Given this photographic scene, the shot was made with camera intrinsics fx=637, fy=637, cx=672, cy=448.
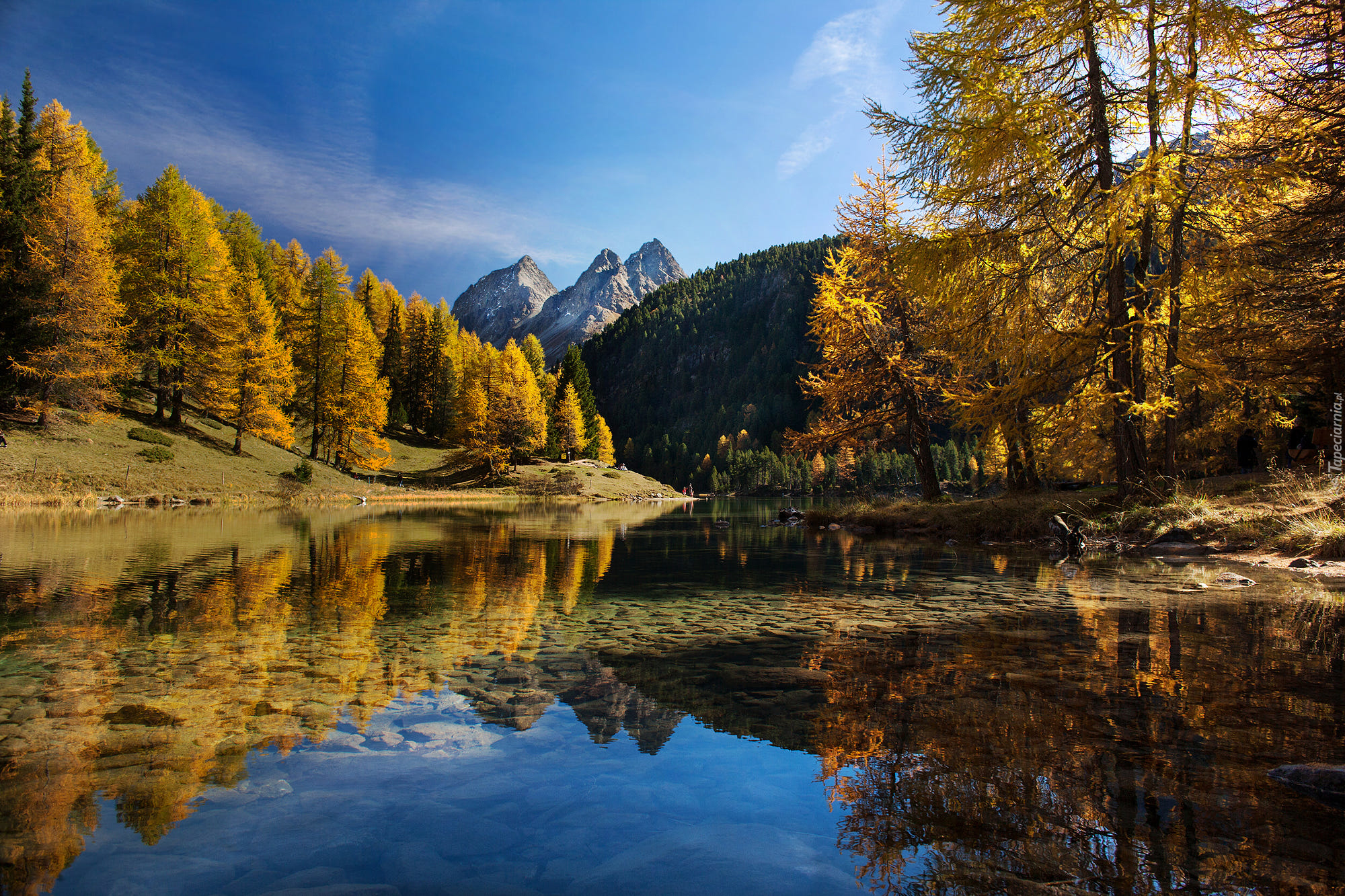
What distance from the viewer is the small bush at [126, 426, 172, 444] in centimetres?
2855

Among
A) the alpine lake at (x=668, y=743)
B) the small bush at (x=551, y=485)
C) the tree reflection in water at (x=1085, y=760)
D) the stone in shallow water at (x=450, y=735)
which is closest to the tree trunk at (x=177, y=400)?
the small bush at (x=551, y=485)

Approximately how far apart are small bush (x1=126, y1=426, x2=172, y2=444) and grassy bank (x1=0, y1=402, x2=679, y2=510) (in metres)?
0.04

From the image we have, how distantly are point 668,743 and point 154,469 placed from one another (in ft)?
106

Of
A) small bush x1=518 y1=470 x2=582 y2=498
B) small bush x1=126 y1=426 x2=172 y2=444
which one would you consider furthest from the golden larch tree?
small bush x1=518 y1=470 x2=582 y2=498

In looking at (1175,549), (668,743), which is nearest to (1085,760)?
(668,743)

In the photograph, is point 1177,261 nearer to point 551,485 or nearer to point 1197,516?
point 1197,516

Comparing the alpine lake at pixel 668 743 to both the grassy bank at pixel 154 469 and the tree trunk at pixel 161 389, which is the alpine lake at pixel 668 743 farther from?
the tree trunk at pixel 161 389

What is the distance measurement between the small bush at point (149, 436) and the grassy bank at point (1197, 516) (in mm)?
31884

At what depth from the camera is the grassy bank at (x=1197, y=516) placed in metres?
10.5

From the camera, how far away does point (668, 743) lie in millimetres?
3643

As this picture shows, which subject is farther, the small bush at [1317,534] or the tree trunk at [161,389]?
the tree trunk at [161,389]

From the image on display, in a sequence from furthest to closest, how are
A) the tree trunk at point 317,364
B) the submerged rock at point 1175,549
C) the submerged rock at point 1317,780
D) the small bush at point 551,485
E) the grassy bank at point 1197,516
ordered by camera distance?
the small bush at point 551,485 → the tree trunk at point 317,364 → the submerged rock at point 1175,549 → the grassy bank at point 1197,516 → the submerged rock at point 1317,780

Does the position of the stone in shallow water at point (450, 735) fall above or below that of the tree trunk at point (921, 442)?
below

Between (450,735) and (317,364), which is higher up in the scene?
(317,364)
